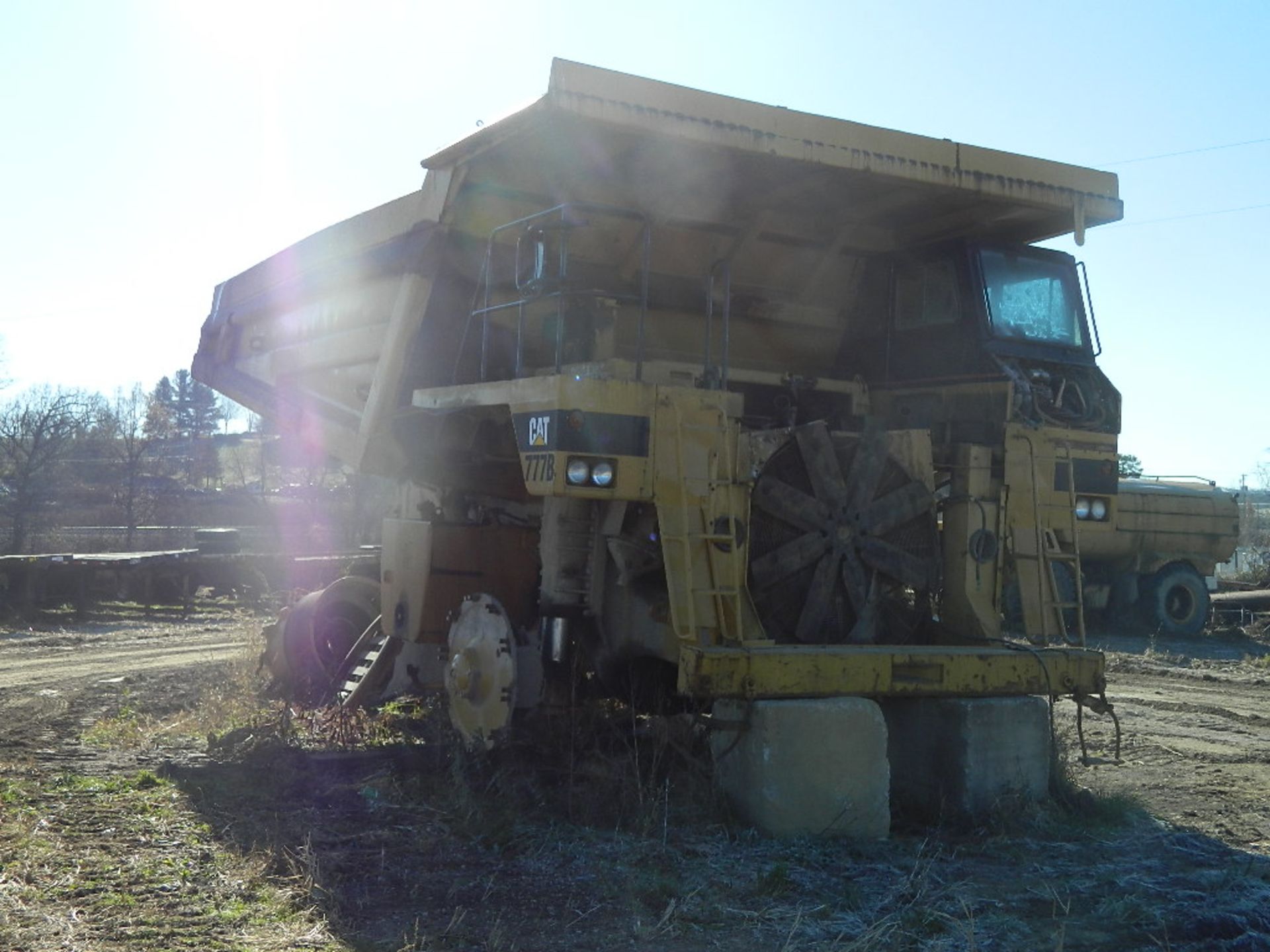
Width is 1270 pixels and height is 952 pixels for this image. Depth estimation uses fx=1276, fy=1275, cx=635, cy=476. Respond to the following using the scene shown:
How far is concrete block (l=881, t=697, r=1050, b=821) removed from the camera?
6.11 metres

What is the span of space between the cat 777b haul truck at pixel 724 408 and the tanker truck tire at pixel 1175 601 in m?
12.1

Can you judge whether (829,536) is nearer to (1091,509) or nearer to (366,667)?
(1091,509)

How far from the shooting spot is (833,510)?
6590mm

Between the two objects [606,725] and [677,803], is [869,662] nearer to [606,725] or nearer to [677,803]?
[677,803]

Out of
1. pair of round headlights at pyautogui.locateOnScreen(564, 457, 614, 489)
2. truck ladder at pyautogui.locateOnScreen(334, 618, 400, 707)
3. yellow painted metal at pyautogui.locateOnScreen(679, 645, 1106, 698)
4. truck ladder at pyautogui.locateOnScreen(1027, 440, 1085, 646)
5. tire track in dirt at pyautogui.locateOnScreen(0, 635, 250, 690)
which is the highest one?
pair of round headlights at pyautogui.locateOnScreen(564, 457, 614, 489)

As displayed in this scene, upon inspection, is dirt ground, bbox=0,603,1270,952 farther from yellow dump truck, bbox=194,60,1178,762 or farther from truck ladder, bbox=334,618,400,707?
yellow dump truck, bbox=194,60,1178,762

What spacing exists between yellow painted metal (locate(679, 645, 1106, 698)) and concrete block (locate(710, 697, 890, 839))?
0.10 m

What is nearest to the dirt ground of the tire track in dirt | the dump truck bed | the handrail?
the handrail

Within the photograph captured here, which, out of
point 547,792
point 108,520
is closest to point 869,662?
point 547,792

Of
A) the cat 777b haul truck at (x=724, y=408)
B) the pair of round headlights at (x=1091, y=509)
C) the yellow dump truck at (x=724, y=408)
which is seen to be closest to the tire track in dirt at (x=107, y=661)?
the yellow dump truck at (x=724, y=408)

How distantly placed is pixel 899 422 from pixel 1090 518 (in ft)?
4.15

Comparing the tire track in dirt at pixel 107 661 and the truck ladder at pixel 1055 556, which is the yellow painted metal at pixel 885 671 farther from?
the tire track in dirt at pixel 107 661

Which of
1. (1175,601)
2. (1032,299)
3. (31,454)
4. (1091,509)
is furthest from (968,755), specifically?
(31,454)

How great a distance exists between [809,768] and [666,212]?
3142 millimetres
